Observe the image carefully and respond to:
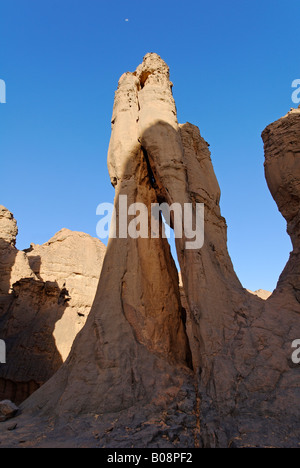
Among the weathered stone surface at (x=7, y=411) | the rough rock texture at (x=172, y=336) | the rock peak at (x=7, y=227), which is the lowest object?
the weathered stone surface at (x=7, y=411)

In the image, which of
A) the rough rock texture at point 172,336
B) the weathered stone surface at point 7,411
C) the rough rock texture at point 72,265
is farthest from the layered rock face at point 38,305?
the rough rock texture at point 172,336

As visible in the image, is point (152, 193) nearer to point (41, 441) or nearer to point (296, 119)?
point (296, 119)

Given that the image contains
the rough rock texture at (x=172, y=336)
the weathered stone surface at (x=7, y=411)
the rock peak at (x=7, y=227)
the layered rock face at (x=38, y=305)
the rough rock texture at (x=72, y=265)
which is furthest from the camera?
the rough rock texture at (x=72, y=265)

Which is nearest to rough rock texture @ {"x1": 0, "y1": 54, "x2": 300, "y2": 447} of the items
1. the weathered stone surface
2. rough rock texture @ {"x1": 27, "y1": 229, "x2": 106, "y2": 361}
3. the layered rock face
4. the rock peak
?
the weathered stone surface

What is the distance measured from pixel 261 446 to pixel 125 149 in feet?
25.0

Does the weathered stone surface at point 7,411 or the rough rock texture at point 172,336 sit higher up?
the rough rock texture at point 172,336

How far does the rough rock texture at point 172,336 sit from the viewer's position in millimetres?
4637

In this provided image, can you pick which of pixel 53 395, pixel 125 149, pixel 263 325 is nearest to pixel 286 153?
pixel 125 149

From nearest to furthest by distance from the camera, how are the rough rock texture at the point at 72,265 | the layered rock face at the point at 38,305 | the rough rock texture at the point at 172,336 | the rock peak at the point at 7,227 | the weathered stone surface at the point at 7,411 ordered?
the rough rock texture at the point at 172,336
the weathered stone surface at the point at 7,411
the layered rock face at the point at 38,305
the rock peak at the point at 7,227
the rough rock texture at the point at 72,265

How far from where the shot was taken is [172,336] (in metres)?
7.30

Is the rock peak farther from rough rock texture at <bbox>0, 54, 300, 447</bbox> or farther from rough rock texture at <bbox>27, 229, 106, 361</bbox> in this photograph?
rough rock texture at <bbox>0, 54, 300, 447</bbox>

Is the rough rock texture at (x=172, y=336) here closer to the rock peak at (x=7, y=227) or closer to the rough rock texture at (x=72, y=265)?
the rough rock texture at (x=72, y=265)

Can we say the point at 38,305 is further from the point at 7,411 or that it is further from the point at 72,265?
the point at 7,411

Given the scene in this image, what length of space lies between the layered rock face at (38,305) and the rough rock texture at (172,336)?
891 cm
